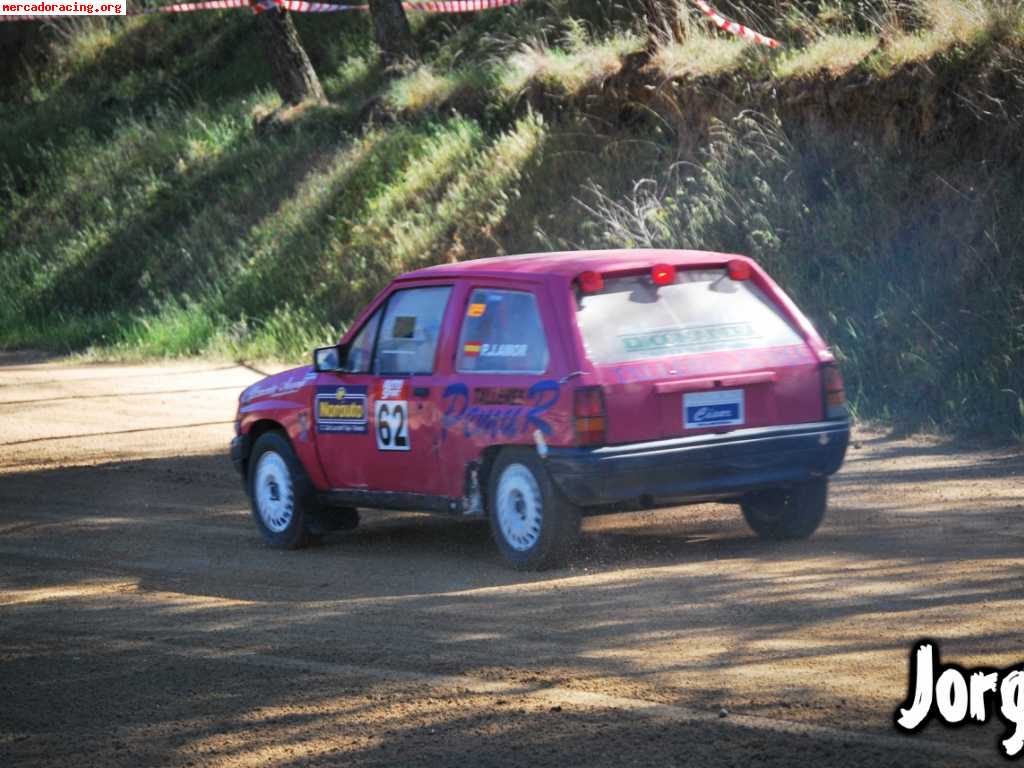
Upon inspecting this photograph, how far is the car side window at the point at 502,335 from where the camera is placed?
31.1ft

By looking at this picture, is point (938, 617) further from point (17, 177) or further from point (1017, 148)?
point (17, 177)

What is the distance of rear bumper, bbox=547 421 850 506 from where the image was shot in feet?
29.6

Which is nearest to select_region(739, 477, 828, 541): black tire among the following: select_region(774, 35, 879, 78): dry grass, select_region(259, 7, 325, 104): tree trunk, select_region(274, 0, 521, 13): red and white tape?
select_region(774, 35, 879, 78): dry grass

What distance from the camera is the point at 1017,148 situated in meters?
16.0

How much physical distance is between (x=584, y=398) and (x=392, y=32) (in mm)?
21564

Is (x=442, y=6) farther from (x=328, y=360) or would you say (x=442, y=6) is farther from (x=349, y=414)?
(x=349, y=414)

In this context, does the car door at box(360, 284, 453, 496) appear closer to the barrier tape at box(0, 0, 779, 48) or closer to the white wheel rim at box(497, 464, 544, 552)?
the white wheel rim at box(497, 464, 544, 552)

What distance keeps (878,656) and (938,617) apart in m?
0.75

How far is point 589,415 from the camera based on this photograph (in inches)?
355

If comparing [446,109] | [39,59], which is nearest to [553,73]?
[446,109]

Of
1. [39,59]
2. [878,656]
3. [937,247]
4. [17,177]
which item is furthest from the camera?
[39,59]

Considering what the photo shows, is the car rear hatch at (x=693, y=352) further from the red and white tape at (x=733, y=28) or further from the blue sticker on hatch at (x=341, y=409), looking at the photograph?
the red and white tape at (x=733, y=28)

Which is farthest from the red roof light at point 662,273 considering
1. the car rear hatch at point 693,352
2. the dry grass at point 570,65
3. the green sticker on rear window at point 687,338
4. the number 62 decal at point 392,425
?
the dry grass at point 570,65

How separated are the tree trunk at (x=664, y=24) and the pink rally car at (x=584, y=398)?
12.4m
